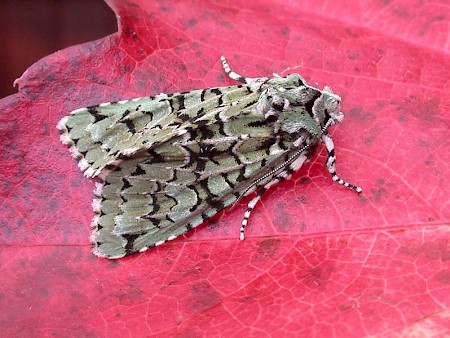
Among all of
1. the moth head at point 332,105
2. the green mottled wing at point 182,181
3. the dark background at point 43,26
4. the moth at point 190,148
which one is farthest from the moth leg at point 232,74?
the dark background at point 43,26

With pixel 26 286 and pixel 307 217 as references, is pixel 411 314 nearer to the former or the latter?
pixel 307 217

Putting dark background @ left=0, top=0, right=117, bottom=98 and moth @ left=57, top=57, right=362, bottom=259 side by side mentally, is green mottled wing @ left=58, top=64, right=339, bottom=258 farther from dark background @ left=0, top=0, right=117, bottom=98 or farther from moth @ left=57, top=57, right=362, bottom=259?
dark background @ left=0, top=0, right=117, bottom=98

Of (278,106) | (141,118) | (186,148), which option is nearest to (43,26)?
(141,118)

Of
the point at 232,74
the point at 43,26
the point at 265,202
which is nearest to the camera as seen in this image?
the point at 265,202

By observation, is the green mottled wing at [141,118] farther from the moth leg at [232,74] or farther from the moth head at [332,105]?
the moth head at [332,105]

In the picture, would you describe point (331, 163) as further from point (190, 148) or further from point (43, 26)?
point (43, 26)

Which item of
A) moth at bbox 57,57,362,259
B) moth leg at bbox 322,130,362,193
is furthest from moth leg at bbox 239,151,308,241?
moth leg at bbox 322,130,362,193
